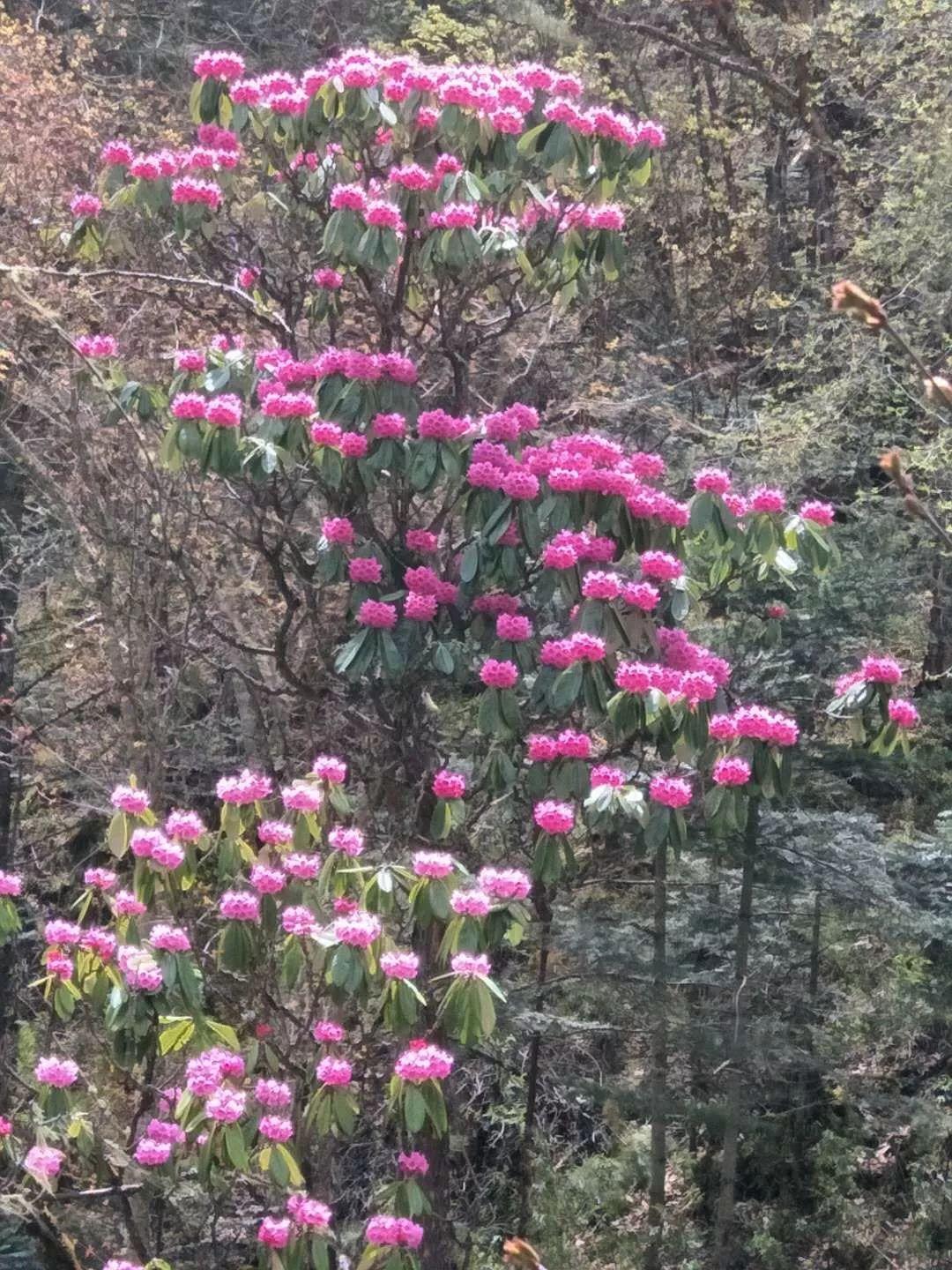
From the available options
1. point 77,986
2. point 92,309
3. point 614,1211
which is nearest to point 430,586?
point 77,986

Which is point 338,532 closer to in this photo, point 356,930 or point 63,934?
point 356,930

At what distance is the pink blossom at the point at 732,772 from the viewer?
331cm

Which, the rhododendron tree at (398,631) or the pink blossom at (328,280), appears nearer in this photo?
the rhododendron tree at (398,631)

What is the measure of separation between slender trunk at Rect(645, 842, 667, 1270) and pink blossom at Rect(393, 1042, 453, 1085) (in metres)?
2.34

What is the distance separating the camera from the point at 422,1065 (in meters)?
3.01

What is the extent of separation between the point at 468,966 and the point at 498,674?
0.75 m

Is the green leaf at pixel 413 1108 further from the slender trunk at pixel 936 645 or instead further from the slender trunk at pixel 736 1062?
the slender trunk at pixel 936 645

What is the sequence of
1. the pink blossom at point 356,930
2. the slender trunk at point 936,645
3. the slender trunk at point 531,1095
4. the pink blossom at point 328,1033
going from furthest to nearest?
the slender trunk at point 936,645 < the slender trunk at point 531,1095 < the pink blossom at point 328,1033 < the pink blossom at point 356,930

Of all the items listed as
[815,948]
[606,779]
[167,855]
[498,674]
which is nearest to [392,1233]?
[167,855]

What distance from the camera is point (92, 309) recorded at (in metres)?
5.59

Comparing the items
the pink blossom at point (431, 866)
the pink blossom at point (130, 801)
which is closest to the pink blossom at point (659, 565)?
the pink blossom at point (431, 866)

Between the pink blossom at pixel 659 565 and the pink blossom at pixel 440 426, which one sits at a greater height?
the pink blossom at pixel 440 426

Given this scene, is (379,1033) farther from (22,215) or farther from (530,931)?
(22,215)

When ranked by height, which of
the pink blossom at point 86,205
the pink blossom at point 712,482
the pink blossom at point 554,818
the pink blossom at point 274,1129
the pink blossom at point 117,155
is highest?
the pink blossom at point 117,155
